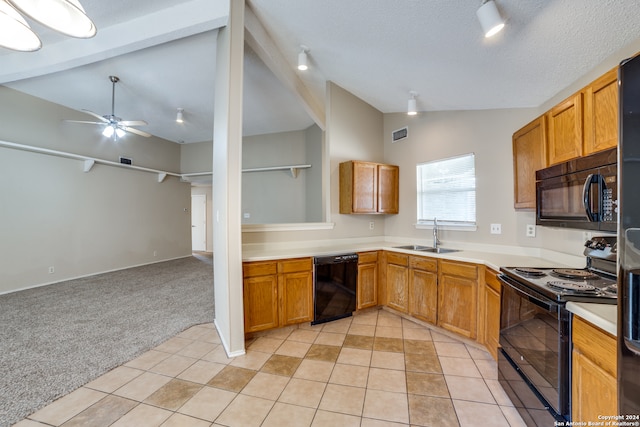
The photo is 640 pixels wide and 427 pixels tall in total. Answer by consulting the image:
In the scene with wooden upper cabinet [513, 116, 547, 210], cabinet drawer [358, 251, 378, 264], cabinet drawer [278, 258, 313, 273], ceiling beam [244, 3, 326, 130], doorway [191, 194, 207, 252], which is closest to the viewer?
wooden upper cabinet [513, 116, 547, 210]

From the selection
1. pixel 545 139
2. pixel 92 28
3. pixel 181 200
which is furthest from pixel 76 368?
pixel 181 200

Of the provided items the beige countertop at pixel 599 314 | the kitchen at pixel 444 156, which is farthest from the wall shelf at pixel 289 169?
the beige countertop at pixel 599 314

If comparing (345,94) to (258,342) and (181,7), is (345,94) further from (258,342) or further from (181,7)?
(258,342)

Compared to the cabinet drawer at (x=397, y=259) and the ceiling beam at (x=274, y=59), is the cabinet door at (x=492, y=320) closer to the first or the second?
the cabinet drawer at (x=397, y=259)

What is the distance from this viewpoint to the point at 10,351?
2.37m

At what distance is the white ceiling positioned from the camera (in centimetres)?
177

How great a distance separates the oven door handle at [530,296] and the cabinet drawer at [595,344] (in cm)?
10

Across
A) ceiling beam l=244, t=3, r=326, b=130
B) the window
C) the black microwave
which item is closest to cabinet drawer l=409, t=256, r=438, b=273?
the window

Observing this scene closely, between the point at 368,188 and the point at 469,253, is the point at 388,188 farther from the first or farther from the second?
the point at 469,253

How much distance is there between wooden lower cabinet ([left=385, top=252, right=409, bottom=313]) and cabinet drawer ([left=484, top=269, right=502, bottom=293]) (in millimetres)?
864

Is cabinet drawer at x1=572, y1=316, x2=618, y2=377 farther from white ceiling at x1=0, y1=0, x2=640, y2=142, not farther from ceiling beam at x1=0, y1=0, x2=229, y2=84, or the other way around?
ceiling beam at x1=0, y1=0, x2=229, y2=84

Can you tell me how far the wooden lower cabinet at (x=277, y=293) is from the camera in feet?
8.52

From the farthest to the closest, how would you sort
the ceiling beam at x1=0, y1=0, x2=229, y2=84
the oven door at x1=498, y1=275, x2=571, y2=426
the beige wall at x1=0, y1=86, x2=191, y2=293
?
the beige wall at x1=0, y1=86, x2=191, y2=293
the ceiling beam at x1=0, y1=0, x2=229, y2=84
the oven door at x1=498, y1=275, x2=571, y2=426

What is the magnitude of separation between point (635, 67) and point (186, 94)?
16.4 feet
